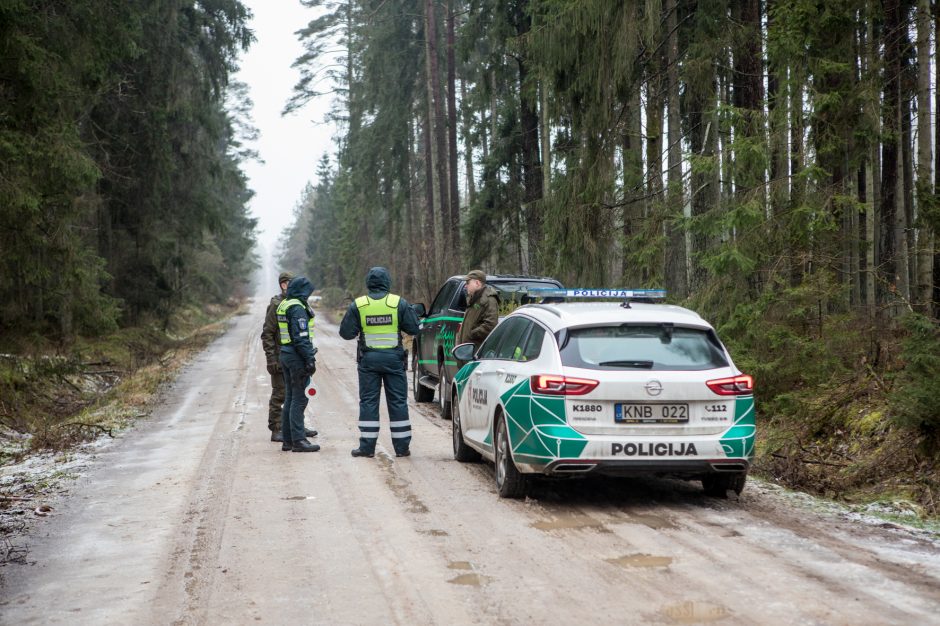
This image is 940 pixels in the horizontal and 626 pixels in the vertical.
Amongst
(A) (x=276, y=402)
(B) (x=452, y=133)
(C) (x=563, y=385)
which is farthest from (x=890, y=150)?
(C) (x=563, y=385)

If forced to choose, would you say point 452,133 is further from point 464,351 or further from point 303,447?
point 464,351

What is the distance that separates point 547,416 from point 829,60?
789cm

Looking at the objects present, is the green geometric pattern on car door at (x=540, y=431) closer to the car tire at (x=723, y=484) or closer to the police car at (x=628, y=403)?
the police car at (x=628, y=403)

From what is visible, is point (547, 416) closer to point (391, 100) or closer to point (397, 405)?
point (397, 405)

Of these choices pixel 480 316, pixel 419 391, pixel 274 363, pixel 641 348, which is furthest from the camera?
pixel 419 391

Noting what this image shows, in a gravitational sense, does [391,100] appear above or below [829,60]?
above

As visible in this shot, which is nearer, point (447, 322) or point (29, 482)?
point (29, 482)

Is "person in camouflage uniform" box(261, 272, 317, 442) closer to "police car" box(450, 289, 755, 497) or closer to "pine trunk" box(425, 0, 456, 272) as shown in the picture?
"police car" box(450, 289, 755, 497)

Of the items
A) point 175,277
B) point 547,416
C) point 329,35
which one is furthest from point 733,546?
point 329,35

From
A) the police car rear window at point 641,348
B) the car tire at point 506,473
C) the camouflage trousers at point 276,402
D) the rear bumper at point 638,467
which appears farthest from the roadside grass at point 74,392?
the police car rear window at point 641,348

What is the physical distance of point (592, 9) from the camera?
54.5 feet

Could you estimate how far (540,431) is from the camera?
7.71 meters

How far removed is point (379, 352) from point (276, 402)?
2.47m

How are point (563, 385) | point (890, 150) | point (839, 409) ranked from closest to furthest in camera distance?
point (563, 385)
point (839, 409)
point (890, 150)
